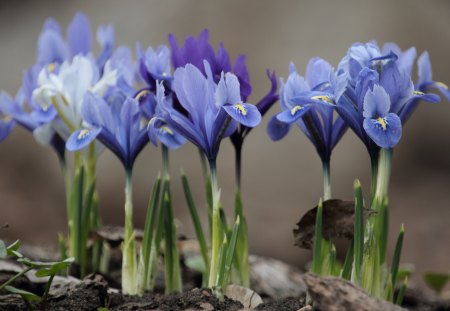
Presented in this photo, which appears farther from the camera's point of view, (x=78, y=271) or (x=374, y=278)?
(x=78, y=271)

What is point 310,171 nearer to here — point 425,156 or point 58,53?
point 425,156

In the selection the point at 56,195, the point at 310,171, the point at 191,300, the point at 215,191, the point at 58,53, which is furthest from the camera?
the point at 56,195

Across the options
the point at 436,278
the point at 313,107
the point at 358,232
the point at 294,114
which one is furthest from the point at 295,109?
the point at 436,278

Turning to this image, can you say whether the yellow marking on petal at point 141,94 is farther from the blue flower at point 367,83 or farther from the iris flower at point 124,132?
the blue flower at point 367,83

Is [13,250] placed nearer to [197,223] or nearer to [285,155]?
[197,223]

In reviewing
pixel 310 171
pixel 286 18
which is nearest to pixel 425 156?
pixel 310 171

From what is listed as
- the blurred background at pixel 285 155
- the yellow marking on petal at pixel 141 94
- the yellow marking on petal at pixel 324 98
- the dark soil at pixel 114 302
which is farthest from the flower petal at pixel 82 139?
the blurred background at pixel 285 155
